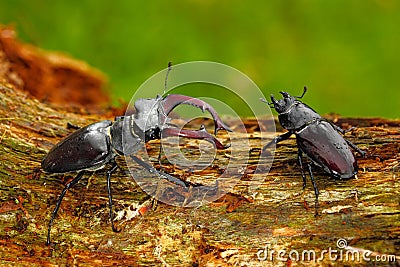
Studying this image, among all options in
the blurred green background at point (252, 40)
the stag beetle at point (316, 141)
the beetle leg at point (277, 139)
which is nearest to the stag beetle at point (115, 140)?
the beetle leg at point (277, 139)

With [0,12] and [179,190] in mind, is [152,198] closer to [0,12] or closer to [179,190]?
[179,190]

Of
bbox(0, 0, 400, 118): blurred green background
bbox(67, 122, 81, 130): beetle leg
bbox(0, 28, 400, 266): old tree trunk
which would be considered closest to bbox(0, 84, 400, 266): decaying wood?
bbox(0, 28, 400, 266): old tree trunk

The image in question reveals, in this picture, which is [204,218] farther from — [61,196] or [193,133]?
[61,196]

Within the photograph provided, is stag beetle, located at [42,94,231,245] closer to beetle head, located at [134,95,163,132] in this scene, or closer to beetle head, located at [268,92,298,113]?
beetle head, located at [134,95,163,132]

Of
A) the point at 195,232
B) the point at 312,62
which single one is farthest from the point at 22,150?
the point at 312,62

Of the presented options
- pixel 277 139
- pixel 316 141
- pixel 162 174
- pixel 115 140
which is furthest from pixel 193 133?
pixel 316 141

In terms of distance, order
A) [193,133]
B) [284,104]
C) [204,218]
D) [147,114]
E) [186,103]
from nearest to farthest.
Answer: [204,218], [193,133], [186,103], [147,114], [284,104]
